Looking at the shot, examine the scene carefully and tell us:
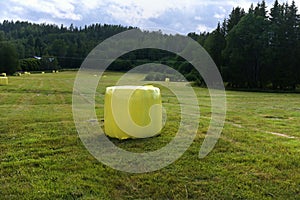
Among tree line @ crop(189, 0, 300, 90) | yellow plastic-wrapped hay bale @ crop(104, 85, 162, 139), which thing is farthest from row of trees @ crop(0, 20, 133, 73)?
yellow plastic-wrapped hay bale @ crop(104, 85, 162, 139)

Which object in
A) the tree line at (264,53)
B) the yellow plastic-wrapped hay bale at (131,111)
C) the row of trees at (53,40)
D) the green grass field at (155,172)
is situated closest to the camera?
the green grass field at (155,172)

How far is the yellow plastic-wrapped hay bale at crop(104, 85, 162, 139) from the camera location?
7.23 m

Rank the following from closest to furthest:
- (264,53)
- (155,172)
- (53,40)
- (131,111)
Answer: (155,172) → (131,111) → (264,53) → (53,40)

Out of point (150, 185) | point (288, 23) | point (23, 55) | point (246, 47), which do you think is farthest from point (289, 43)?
point (23, 55)

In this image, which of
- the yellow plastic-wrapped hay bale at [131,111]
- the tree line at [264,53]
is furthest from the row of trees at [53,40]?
the yellow plastic-wrapped hay bale at [131,111]

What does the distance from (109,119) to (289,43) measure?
132ft

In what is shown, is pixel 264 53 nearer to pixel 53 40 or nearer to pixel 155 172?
pixel 155 172

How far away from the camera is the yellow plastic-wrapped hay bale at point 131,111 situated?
7227mm

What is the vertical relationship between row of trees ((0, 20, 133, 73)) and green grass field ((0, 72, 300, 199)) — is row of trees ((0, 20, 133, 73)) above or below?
above

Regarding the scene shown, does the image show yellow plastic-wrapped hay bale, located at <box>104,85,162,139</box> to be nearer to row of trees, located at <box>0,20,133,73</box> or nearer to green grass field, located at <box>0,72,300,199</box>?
green grass field, located at <box>0,72,300,199</box>

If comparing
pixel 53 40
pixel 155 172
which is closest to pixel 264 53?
pixel 155 172

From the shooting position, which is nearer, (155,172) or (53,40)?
(155,172)

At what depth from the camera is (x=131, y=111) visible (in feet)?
23.7

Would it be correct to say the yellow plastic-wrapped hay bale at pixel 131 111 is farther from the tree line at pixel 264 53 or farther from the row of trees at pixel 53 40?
the row of trees at pixel 53 40
